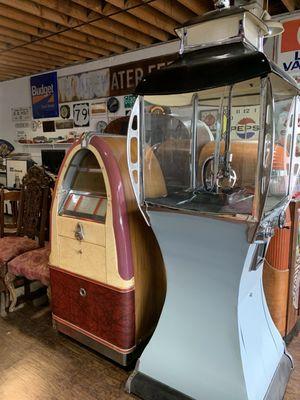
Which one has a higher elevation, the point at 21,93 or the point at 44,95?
the point at 21,93

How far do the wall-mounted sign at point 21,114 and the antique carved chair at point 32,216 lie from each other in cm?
437

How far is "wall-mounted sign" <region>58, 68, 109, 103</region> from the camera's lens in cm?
552

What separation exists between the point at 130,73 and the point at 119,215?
3.70m

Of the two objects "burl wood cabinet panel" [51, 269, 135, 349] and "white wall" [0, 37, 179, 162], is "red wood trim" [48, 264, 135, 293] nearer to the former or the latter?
"burl wood cabinet panel" [51, 269, 135, 349]

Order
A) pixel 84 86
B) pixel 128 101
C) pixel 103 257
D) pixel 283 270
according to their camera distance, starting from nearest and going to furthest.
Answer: pixel 103 257 → pixel 283 270 → pixel 128 101 → pixel 84 86

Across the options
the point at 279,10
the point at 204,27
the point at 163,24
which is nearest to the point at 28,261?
the point at 204,27

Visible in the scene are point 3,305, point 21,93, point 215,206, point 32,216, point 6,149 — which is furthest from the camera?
point 6,149

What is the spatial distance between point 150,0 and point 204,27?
2.33m

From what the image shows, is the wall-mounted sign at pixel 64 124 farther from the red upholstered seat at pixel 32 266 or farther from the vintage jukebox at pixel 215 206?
the vintage jukebox at pixel 215 206

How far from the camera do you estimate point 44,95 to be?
6547mm

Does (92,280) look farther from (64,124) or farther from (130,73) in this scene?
(64,124)

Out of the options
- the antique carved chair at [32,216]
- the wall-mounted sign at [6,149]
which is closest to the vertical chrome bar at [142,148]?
the antique carved chair at [32,216]

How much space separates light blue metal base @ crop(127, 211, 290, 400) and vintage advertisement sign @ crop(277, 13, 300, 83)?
2.69 metres

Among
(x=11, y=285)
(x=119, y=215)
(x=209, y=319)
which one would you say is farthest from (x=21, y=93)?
(x=209, y=319)
